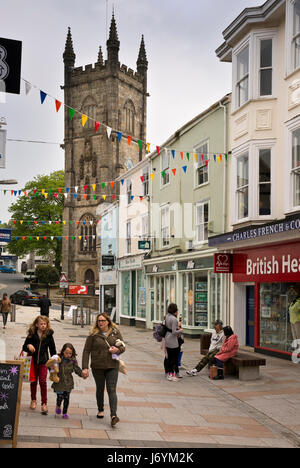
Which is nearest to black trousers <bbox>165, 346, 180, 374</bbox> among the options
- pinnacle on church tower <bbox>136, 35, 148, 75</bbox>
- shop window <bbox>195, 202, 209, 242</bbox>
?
shop window <bbox>195, 202, 209, 242</bbox>

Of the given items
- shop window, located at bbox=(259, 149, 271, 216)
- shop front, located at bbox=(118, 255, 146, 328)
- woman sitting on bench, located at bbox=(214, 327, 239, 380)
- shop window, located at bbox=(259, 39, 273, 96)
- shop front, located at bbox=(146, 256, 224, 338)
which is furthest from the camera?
shop front, located at bbox=(118, 255, 146, 328)

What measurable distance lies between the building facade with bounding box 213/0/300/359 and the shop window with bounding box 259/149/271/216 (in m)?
0.03

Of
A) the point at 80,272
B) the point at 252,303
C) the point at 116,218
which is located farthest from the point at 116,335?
the point at 80,272

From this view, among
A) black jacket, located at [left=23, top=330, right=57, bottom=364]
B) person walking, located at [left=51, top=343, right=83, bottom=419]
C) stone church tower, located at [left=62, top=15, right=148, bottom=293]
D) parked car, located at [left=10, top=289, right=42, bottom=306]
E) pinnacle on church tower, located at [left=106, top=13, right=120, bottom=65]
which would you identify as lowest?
parked car, located at [left=10, top=289, right=42, bottom=306]

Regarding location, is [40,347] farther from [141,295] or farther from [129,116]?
[129,116]

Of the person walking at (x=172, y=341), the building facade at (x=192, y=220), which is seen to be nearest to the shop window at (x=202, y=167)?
the building facade at (x=192, y=220)

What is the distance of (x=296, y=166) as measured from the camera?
15.1 m

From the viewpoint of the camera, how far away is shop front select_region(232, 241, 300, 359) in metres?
15.2

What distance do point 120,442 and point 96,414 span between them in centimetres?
170

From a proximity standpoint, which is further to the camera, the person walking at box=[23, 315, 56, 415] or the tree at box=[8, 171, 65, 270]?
the tree at box=[8, 171, 65, 270]

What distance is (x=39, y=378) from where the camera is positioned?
891cm

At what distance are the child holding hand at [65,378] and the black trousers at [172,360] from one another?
429 centimetres

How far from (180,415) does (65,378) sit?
6.56 ft

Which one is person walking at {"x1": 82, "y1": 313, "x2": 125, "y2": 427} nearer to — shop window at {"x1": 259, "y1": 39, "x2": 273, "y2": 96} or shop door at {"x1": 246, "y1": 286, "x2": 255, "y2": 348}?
shop door at {"x1": 246, "y1": 286, "x2": 255, "y2": 348}
